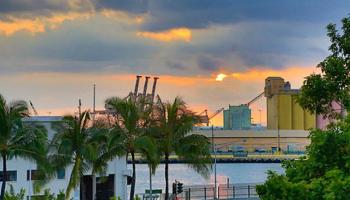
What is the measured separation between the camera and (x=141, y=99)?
3553cm

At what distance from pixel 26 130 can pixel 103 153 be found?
5195mm

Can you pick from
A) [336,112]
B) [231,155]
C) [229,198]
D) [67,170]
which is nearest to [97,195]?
[67,170]

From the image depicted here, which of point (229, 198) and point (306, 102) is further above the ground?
point (306, 102)

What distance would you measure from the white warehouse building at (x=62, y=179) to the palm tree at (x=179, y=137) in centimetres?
636

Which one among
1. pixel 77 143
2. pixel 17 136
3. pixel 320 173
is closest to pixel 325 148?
pixel 320 173

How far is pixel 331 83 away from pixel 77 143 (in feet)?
74.7

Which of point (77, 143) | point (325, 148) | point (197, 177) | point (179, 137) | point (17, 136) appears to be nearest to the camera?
point (325, 148)

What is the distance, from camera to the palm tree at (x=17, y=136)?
94.4ft

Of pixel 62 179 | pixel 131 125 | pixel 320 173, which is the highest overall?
pixel 131 125

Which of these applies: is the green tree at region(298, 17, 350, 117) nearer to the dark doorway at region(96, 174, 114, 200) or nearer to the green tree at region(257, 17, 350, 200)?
the green tree at region(257, 17, 350, 200)

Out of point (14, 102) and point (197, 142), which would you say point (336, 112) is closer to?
point (14, 102)

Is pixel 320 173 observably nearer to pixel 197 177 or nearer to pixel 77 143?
pixel 77 143

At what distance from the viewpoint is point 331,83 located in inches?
438

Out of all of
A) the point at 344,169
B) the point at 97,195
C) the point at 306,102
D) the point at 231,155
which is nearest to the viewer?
the point at 344,169
